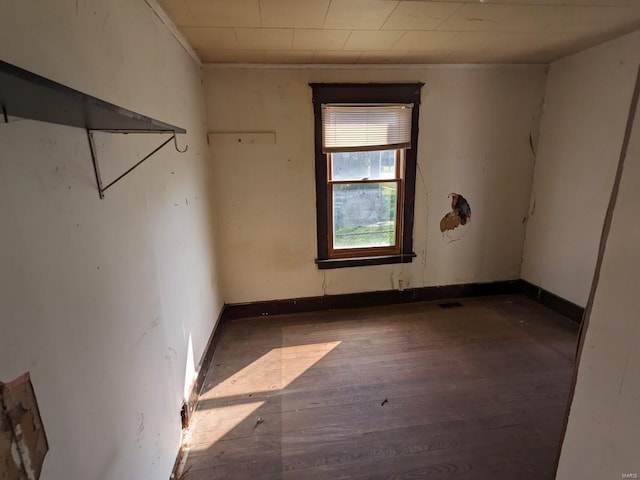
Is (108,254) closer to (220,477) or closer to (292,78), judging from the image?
(220,477)

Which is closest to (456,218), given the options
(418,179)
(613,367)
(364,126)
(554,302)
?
(418,179)

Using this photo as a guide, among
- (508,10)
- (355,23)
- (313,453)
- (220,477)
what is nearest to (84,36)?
(355,23)

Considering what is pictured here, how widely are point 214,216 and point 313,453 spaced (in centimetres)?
206

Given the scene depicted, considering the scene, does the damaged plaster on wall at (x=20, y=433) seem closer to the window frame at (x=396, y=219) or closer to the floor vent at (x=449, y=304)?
the window frame at (x=396, y=219)

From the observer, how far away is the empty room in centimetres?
80

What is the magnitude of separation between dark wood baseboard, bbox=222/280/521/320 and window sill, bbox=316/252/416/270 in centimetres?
33

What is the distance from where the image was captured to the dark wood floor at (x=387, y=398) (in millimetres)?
1622

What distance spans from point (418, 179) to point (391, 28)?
1437mm

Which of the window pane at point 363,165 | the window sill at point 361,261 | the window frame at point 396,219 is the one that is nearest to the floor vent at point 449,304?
the window sill at point 361,261

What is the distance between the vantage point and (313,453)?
168 centimetres

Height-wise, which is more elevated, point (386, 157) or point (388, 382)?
point (386, 157)

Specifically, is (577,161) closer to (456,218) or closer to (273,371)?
(456,218)

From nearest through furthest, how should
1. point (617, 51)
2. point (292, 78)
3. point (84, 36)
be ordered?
point (84, 36)
point (617, 51)
point (292, 78)

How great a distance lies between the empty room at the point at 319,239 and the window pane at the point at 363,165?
22 millimetres
